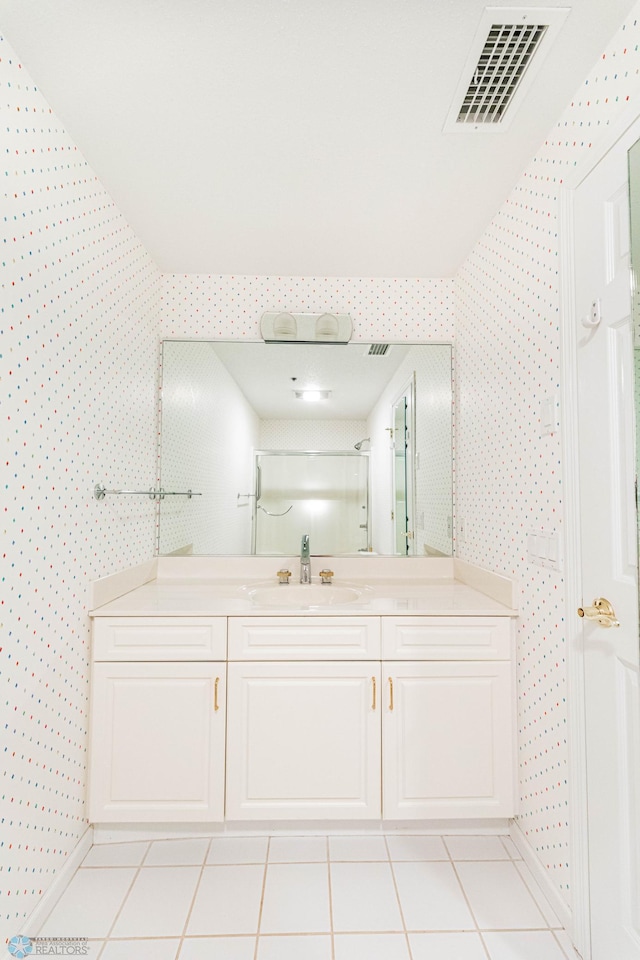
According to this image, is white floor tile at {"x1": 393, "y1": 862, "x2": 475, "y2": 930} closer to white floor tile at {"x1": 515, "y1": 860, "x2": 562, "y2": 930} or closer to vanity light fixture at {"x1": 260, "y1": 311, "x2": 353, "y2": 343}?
white floor tile at {"x1": 515, "y1": 860, "x2": 562, "y2": 930}

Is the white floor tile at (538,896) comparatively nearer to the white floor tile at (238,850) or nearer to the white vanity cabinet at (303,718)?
the white vanity cabinet at (303,718)

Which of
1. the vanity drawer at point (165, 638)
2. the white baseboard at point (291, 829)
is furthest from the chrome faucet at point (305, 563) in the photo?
the white baseboard at point (291, 829)

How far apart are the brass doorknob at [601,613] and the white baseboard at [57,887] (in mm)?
1720

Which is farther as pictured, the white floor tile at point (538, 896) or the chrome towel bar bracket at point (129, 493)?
the chrome towel bar bracket at point (129, 493)

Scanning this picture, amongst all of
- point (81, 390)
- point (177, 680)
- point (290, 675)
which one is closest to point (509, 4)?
point (81, 390)

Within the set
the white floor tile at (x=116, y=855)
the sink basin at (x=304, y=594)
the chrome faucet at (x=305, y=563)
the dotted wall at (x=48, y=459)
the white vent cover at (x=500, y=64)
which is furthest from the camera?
the chrome faucet at (x=305, y=563)

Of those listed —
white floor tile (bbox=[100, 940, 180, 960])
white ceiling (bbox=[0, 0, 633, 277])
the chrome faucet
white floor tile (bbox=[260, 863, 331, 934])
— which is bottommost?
white floor tile (bbox=[260, 863, 331, 934])

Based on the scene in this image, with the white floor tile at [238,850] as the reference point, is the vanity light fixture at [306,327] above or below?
above

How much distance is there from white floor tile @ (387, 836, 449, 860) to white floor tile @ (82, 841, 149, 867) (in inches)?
34.6

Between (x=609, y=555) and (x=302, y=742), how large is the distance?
122 centimetres

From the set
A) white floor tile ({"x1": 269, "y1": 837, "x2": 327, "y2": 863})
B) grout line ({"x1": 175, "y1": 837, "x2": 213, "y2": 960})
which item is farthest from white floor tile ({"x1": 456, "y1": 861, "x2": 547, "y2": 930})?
grout line ({"x1": 175, "y1": 837, "x2": 213, "y2": 960})

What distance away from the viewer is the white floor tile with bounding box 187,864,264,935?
4.78 feet

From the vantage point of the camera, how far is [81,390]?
1697mm

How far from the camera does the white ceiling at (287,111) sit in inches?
48.4
